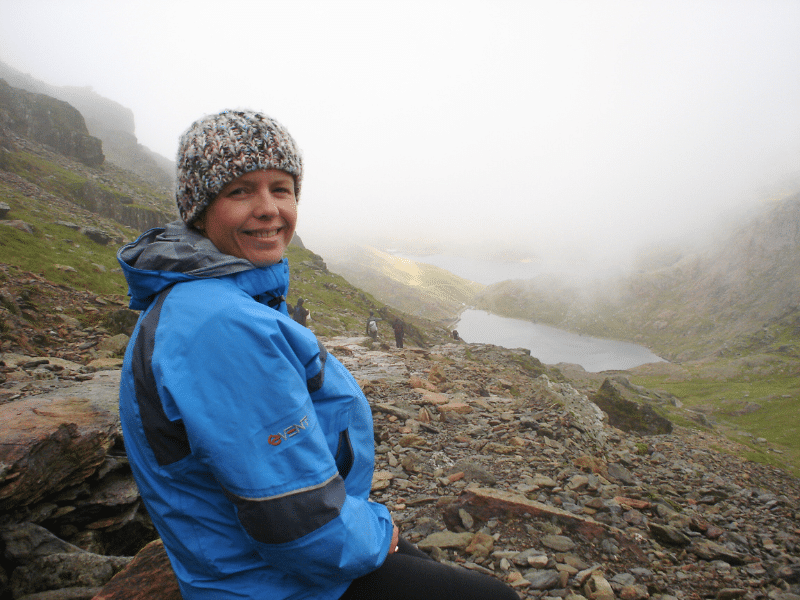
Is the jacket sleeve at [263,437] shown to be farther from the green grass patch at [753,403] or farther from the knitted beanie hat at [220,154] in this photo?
the green grass patch at [753,403]

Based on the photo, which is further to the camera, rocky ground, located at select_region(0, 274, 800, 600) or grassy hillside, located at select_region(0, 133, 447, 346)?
grassy hillside, located at select_region(0, 133, 447, 346)

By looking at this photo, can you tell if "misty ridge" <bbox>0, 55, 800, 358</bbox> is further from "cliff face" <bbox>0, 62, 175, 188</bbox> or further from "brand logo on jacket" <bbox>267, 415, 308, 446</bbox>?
"brand logo on jacket" <bbox>267, 415, 308, 446</bbox>

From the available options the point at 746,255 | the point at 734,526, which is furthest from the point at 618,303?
the point at 734,526

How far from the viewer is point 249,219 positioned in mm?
2193

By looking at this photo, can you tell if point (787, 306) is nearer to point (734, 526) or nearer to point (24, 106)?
point (734, 526)

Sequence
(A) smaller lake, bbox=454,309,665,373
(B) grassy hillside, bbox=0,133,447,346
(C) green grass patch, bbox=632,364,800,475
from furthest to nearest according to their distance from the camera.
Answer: (A) smaller lake, bbox=454,309,665,373 < (C) green grass patch, bbox=632,364,800,475 < (B) grassy hillside, bbox=0,133,447,346

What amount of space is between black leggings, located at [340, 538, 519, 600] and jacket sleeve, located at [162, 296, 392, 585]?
0.53 metres

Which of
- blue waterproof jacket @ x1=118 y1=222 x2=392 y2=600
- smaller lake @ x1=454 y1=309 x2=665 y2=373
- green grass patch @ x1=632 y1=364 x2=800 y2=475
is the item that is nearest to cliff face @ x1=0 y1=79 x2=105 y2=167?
blue waterproof jacket @ x1=118 y1=222 x2=392 y2=600

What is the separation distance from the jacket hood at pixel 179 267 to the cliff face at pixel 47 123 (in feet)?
282

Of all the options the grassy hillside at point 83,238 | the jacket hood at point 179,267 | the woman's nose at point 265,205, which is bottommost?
the grassy hillside at point 83,238

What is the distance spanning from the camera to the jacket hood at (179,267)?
1858mm

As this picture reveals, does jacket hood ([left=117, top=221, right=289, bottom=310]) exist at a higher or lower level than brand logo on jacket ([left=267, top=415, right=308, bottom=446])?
higher

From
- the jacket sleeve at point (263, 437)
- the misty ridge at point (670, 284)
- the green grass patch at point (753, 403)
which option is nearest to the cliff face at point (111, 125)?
the misty ridge at point (670, 284)

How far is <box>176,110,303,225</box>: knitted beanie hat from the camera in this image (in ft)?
7.19
